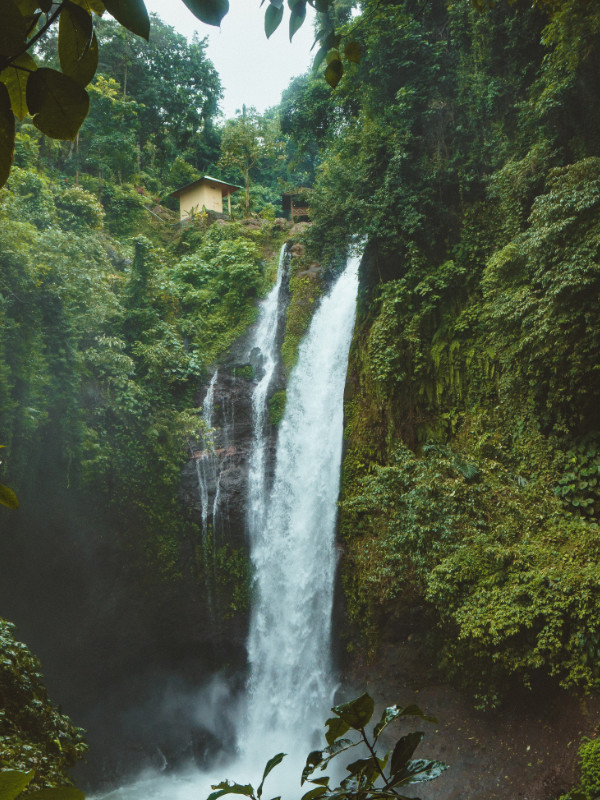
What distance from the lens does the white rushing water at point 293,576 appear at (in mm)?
7961

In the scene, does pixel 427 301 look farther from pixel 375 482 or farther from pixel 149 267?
pixel 149 267

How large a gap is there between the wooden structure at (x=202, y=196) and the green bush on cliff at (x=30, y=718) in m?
14.1

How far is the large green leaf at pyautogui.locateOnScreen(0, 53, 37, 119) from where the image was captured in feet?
1.40

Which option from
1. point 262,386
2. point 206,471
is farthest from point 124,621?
point 262,386

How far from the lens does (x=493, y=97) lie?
8.39m

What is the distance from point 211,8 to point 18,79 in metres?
0.22

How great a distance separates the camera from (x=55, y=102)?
0.44 m

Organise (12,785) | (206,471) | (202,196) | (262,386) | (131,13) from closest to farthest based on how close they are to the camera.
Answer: (12,785) → (131,13) → (206,471) → (262,386) → (202,196)

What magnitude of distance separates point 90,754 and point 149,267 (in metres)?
7.85

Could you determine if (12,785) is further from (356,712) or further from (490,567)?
(490,567)

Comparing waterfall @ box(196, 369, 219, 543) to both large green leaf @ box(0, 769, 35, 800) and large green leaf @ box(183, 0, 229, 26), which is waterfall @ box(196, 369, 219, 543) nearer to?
large green leaf @ box(183, 0, 229, 26)

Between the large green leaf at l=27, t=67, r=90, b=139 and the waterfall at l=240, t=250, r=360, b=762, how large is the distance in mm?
8679

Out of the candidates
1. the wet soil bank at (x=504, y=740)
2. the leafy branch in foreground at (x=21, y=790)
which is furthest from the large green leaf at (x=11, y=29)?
the wet soil bank at (x=504, y=740)

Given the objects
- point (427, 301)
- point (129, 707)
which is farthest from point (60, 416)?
point (427, 301)
